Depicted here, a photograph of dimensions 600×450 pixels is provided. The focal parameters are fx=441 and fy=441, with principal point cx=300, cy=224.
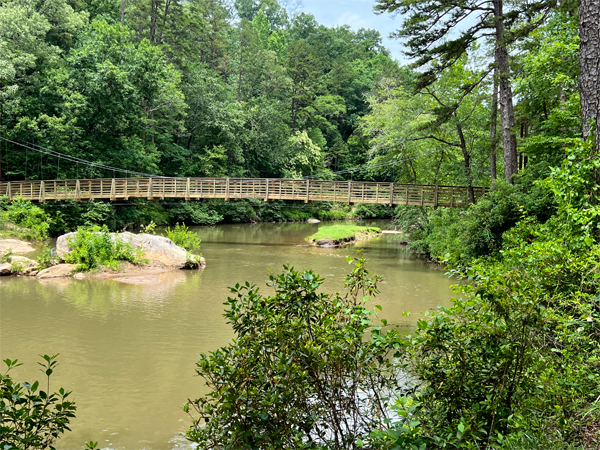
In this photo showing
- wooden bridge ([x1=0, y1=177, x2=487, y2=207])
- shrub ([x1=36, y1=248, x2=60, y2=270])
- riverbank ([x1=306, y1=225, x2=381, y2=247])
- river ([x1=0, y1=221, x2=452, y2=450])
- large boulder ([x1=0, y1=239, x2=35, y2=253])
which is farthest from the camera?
riverbank ([x1=306, y1=225, x2=381, y2=247])

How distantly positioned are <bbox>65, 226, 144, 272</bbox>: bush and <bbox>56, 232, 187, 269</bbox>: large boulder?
0.26 m

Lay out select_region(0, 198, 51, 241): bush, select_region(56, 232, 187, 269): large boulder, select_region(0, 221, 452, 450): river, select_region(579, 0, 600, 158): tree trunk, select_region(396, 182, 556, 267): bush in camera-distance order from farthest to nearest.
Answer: select_region(0, 198, 51, 241): bush, select_region(56, 232, 187, 269): large boulder, select_region(396, 182, 556, 267): bush, select_region(0, 221, 452, 450): river, select_region(579, 0, 600, 158): tree trunk

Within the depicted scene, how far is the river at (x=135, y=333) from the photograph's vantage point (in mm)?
4785

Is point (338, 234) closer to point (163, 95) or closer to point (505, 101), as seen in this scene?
point (505, 101)

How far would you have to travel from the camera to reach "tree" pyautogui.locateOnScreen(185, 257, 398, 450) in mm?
2393

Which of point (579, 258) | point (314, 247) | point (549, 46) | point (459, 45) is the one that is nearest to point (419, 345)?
point (579, 258)

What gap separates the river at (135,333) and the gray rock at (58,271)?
447mm

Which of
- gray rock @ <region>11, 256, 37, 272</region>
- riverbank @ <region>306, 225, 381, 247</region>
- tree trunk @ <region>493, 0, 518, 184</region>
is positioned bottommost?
gray rock @ <region>11, 256, 37, 272</region>

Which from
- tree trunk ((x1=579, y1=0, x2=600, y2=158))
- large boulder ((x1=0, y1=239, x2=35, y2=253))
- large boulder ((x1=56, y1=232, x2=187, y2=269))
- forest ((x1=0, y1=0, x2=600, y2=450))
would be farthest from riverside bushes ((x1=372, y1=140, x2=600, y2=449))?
large boulder ((x1=0, y1=239, x2=35, y2=253))

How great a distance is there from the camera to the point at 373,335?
2.51 metres

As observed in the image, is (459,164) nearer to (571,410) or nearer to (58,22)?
(571,410)

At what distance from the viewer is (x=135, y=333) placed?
764cm

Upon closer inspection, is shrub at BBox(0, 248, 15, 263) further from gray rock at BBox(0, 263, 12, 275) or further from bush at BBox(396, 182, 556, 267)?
bush at BBox(396, 182, 556, 267)

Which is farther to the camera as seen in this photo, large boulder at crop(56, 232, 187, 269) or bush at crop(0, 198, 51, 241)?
bush at crop(0, 198, 51, 241)
